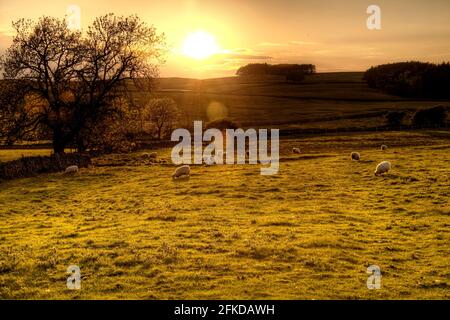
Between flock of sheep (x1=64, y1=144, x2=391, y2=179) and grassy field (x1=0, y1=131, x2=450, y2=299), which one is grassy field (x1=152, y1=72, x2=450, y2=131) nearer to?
flock of sheep (x1=64, y1=144, x2=391, y2=179)

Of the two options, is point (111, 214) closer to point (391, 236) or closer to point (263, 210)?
point (263, 210)

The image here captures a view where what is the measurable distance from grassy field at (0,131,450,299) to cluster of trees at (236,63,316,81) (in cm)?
12725

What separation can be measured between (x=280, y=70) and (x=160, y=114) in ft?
322

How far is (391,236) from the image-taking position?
1722 centimetres

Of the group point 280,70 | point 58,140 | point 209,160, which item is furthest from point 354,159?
point 280,70

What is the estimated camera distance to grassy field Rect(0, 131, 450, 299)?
12445mm

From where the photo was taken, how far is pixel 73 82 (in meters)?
45.4

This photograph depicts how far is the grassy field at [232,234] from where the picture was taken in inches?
490

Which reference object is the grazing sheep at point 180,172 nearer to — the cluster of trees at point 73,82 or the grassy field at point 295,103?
the cluster of trees at point 73,82

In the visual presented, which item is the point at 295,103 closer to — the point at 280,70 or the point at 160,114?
the point at 160,114

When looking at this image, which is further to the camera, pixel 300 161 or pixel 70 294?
pixel 300 161
